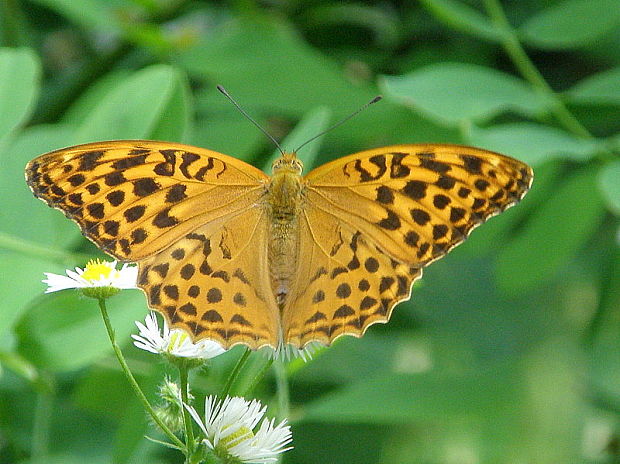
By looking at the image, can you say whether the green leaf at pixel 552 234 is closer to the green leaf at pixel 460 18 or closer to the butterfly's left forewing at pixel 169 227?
the green leaf at pixel 460 18

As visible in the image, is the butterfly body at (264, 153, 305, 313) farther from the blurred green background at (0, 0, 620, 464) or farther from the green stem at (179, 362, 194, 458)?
the green stem at (179, 362, 194, 458)

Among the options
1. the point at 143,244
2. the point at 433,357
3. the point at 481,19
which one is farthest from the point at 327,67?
the point at 143,244

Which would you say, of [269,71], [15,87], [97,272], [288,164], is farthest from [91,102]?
[97,272]

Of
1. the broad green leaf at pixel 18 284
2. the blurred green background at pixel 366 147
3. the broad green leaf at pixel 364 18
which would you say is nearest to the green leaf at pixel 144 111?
the blurred green background at pixel 366 147

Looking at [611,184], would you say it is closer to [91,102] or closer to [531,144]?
[531,144]

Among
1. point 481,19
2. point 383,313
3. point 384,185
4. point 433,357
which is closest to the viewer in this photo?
point 383,313

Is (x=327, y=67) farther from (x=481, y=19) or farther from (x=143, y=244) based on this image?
(x=143, y=244)

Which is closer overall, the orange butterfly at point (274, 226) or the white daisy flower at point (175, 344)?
the white daisy flower at point (175, 344)
